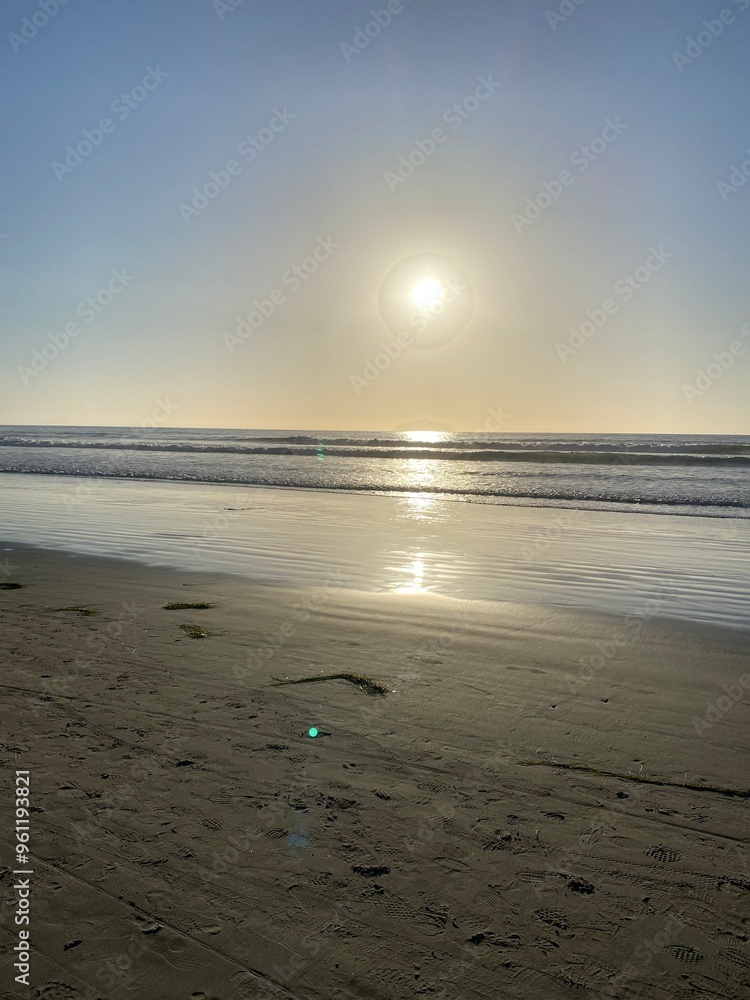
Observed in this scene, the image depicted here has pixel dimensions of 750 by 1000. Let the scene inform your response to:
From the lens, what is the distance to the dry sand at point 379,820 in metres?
2.68

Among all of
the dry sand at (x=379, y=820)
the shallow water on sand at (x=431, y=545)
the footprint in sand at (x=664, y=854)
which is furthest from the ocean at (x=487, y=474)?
the footprint in sand at (x=664, y=854)

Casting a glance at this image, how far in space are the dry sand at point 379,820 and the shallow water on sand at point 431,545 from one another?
283 centimetres

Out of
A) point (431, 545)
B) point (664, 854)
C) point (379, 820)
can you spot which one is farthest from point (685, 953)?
point (431, 545)

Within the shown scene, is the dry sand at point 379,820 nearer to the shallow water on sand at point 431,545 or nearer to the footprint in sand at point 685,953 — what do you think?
the footprint in sand at point 685,953

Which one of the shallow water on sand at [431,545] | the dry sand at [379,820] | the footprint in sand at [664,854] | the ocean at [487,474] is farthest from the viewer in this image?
the ocean at [487,474]

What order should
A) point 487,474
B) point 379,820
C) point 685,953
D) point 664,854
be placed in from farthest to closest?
point 487,474, point 379,820, point 664,854, point 685,953

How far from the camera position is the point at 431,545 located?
1341cm

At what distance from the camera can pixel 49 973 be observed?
258cm

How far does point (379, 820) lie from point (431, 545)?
32.4 feet

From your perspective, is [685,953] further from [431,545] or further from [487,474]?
[487,474]

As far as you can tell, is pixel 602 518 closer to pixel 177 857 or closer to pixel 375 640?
pixel 375 640

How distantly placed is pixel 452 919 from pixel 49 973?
5.25 feet

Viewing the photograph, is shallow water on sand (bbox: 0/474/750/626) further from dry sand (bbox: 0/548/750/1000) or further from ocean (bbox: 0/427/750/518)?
ocean (bbox: 0/427/750/518)

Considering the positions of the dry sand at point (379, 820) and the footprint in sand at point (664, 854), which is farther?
the footprint in sand at point (664, 854)
